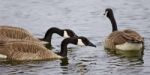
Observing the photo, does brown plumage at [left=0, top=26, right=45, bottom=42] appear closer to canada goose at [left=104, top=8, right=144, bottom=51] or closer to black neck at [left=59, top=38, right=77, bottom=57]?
black neck at [left=59, top=38, right=77, bottom=57]

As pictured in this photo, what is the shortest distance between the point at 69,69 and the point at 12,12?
9.37 meters

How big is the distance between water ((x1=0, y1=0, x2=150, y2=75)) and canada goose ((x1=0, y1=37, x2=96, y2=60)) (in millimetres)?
343

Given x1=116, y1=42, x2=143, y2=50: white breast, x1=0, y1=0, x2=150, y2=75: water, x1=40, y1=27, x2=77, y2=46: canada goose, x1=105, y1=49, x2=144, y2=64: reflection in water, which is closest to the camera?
x1=0, y1=0, x2=150, y2=75: water

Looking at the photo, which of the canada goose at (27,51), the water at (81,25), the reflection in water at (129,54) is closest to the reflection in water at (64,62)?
the water at (81,25)

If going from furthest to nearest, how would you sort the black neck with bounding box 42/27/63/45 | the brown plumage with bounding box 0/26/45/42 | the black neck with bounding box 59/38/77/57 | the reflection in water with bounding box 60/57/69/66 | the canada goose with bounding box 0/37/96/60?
the black neck with bounding box 42/27/63/45, the brown plumage with bounding box 0/26/45/42, the black neck with bounding box 59/38/77/57, the canada goose with bounding box 0/37/96/60, the reflection in water with bounding box 60/57/69/66

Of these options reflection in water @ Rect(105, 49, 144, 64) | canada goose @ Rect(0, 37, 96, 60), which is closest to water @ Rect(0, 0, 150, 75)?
reflection in water @ Rect(105, 49, 144, 64)

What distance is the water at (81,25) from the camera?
15203mm

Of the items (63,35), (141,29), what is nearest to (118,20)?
(141,29)

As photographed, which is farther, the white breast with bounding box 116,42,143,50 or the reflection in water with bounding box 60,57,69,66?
the white breast with bounding box 116,42,143,50

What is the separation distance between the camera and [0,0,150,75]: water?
15.2 meters

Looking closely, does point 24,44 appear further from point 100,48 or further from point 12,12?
point 12,12

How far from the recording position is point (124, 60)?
16328 mm

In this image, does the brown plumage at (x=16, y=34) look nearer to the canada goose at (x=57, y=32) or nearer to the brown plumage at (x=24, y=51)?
the canada goose at (x=57, y=32)

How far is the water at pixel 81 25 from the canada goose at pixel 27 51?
34 centimetres
